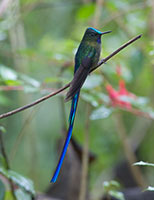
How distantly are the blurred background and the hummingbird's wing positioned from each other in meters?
0.58

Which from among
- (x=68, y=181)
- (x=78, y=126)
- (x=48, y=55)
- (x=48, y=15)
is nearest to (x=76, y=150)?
(x=68, y=181)

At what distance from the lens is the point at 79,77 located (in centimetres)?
120

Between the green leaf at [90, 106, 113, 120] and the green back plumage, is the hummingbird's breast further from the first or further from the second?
the green leaf at [90, 106, 113, 120]

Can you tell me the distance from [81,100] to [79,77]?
181 centimetres

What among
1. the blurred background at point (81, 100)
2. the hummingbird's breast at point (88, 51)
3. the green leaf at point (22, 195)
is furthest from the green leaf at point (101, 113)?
the green leaf at point (22, 195)

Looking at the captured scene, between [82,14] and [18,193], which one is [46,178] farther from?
[18,193]

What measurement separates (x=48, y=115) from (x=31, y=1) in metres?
1.45

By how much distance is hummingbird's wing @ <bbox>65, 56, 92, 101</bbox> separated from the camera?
114 cm

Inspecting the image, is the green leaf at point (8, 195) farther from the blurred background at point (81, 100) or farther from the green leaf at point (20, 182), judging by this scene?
the blurred background at point (81, 100)

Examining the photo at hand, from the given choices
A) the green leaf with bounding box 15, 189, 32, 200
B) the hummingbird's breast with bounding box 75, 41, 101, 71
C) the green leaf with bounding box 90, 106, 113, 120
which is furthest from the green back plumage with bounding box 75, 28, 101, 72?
the green leaf with bounding box 15, 189, 32, 200

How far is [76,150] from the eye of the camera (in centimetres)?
222

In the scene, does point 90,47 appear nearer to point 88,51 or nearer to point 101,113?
point 88,51

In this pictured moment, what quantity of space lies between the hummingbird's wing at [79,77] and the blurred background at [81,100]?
58cm

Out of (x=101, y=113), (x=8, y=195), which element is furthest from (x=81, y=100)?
(x=8, y=195)
